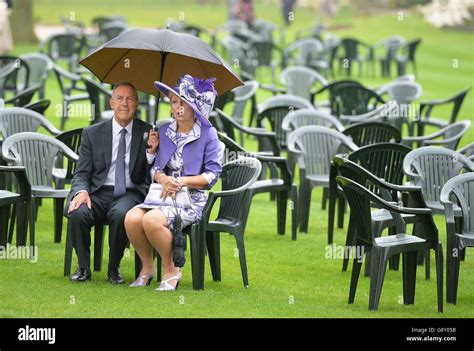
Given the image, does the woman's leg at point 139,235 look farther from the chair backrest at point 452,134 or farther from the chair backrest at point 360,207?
the chair backrest at point 452,134

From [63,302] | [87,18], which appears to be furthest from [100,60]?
[87,18]

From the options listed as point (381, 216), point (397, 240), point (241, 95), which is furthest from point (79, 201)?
point (241, 95)

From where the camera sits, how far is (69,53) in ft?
81.6

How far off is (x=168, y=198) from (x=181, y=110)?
616mm

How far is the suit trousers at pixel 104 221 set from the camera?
31.4 feet

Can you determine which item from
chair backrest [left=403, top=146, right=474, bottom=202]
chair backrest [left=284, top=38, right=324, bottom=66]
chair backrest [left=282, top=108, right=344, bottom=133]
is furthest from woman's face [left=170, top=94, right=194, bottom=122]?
chair backrest [left=284, top=38, right=324, bottom=66]

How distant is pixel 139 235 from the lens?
9492 millimetres

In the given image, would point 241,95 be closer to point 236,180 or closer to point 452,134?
point 452,134

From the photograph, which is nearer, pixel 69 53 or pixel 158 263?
pixel 158 263

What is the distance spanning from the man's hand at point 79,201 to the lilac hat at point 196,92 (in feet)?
3.01

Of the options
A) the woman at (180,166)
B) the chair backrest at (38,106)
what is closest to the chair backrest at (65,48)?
the chair backrest at (38,106)

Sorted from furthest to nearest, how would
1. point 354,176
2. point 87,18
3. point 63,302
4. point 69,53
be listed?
point 87,18, point 69,53, point 354,176, point 63,302
